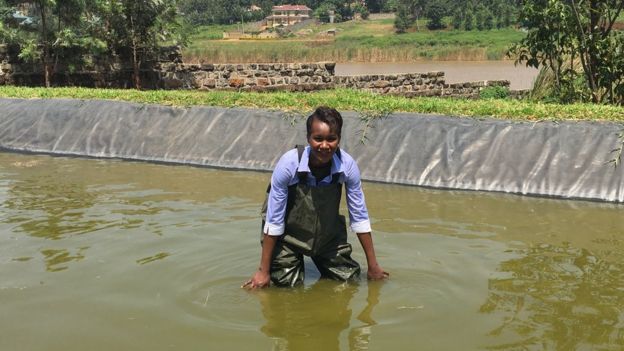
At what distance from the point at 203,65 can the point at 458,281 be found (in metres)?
12.8

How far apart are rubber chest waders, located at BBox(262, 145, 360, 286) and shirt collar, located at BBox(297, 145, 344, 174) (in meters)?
0.03

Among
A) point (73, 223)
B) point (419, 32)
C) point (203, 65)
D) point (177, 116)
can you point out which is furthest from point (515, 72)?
point (419, 32)

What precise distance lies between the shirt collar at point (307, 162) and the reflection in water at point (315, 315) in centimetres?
76

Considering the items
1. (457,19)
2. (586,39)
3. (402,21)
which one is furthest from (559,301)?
(402,21)

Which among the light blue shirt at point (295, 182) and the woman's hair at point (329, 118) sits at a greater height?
the woman's hair at point (329, 118)

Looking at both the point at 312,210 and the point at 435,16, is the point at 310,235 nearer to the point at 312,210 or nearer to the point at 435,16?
the point at 312,210

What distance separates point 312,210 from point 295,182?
20cm

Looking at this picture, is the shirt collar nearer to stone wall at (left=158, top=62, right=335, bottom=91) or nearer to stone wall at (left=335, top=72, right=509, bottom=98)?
stone wall at (left=158, top=62, right=335, bottom=91)

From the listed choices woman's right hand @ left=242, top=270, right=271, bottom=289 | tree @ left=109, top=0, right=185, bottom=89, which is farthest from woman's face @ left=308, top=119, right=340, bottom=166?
tree @ left=109, top=0, right=185, bottom=89

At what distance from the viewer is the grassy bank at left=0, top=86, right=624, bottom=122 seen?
816 cm

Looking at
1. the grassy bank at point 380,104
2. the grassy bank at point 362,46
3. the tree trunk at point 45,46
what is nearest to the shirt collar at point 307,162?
Result: the grassy bank at point 380,104

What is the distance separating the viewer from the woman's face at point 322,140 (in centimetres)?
373

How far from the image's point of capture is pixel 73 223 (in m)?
5.88

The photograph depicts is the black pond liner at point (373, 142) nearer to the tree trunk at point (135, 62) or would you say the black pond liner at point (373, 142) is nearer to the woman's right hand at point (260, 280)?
the woman's right hand at point (260, 280)
